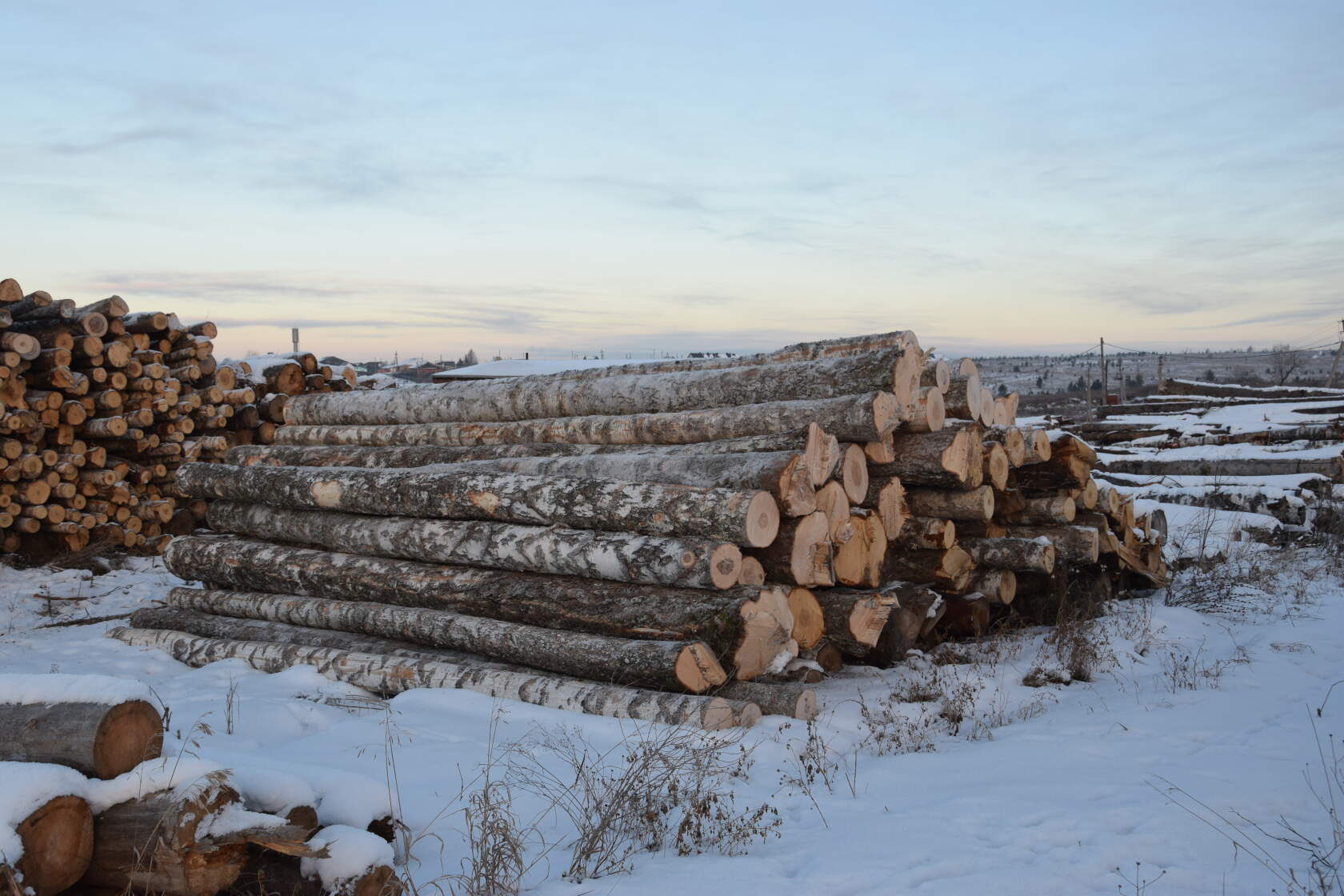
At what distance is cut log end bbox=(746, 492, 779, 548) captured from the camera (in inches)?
225

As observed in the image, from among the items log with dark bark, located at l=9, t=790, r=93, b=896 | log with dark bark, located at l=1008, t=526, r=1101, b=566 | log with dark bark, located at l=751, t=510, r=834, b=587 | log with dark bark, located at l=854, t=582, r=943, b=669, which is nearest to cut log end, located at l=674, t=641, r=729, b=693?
log with dark bark, located at l=751, t=510, r=834, b=587

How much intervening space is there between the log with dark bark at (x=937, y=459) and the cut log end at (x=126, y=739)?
5.56 m

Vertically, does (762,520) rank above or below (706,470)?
below

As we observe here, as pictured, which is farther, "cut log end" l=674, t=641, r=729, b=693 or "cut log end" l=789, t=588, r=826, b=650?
"cut log end" l=789, t=588, r=826, b=650

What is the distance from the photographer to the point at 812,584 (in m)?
6.24

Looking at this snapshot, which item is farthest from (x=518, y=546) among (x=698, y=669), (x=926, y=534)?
(x=926, y=534)

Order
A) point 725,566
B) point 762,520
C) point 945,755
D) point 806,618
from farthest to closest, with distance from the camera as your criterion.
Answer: point 806,618 < point 762,520 < point 725,566 < point 945,755

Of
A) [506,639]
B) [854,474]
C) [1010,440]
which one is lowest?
[506,639]

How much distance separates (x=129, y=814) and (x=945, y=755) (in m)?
3.89

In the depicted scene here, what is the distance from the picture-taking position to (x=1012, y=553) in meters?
7.70

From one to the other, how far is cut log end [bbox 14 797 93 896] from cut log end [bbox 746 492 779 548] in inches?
148

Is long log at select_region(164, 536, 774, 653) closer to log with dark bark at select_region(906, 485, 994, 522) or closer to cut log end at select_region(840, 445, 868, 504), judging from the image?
cut log end at select_region(840, 445, 868, 504)

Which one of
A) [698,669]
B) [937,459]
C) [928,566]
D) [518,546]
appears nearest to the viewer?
[698,669]

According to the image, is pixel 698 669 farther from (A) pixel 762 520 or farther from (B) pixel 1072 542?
(B) pixel 1072 542
